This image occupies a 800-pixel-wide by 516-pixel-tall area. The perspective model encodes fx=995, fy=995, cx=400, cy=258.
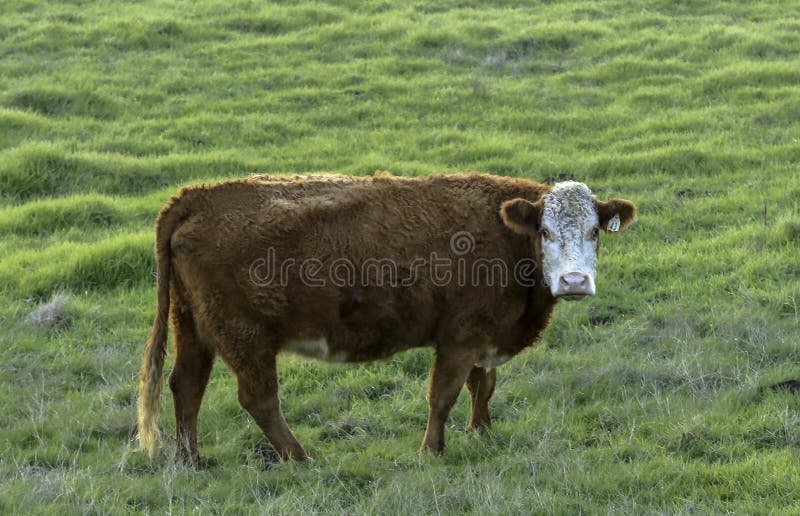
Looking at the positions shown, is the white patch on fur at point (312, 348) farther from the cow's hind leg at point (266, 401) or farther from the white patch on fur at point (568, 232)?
the white patch on fur at point (568, 232)

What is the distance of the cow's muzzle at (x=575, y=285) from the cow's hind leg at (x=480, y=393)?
0.99 metres

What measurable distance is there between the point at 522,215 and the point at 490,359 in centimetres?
104

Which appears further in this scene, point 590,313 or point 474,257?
point 590,313

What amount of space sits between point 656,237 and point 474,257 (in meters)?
4.16

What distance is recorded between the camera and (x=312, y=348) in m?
6.66

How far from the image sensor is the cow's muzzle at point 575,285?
634cm

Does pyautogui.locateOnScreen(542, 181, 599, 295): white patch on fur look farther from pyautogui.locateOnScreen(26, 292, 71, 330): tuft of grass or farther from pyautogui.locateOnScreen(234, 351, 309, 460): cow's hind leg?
pyautogui.locateOnScreen(26, 292, 71, 330): tuft of grass

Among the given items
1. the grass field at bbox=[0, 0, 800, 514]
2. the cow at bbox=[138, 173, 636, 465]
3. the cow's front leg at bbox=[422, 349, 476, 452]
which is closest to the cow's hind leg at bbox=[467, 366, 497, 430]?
the cow at bbox=[138, 173, 636, 465]

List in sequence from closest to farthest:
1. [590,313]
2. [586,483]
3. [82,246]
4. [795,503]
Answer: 1. [795,503]
2. [586,483]
3. [590,313]
4. [82,246]

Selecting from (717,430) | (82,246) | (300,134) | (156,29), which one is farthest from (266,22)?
(717,430)

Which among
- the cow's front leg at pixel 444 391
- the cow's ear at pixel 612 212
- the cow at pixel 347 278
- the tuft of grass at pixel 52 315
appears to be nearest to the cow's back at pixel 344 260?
the cow at pixel 347 278

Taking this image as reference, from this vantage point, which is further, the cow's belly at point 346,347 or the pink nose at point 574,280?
the cow's belly at point 346,347

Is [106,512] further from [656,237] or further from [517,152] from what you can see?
[517,152]

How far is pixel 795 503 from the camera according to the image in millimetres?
5445
